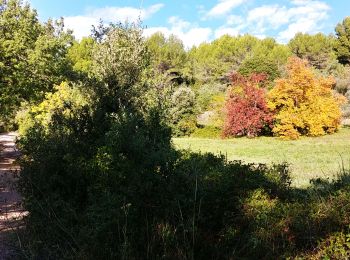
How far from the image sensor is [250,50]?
70375mm

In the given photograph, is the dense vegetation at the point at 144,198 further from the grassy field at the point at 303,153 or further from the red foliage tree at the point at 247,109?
the red foliage tree at the point at 247,109

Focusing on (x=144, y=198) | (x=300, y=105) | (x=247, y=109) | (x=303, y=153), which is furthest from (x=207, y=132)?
(x=144, y=198)

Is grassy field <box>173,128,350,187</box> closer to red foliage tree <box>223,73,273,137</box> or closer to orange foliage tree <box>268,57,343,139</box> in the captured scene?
orange foliage tree <box>268,57,343,139</box>

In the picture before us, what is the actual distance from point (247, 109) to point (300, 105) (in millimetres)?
3522

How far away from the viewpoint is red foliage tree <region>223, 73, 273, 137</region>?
26234 millimetres

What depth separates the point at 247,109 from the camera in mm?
26422

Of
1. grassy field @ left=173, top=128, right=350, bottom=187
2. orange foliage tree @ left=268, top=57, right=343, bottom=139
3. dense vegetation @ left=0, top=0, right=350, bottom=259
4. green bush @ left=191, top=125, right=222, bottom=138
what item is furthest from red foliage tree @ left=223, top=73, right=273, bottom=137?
dense vegetation @ left=0, top=0, right=350, bottom=259

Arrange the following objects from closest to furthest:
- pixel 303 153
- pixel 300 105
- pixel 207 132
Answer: pixel 303 153
pixel 300 105
pixel 207 132

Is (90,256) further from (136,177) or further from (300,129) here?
(300,129)

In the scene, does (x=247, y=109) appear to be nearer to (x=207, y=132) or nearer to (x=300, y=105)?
(x=300, y=105)

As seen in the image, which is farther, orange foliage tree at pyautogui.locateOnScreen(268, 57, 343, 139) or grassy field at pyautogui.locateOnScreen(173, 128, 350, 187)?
orange foliage tree at pyautogui.locateOnScreen(268, 57, 343, 139)

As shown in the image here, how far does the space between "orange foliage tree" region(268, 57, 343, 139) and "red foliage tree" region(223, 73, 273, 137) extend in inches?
30.9

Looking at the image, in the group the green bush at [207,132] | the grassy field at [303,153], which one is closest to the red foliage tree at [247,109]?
the grassy field at [303,153]

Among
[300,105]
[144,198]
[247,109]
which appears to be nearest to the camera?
[144,198]
